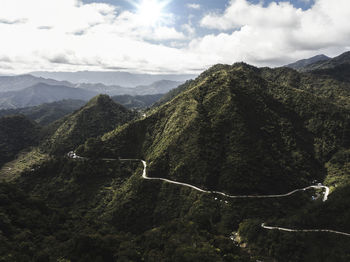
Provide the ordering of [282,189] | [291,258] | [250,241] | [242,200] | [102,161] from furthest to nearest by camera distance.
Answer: [102,161], [282,189], [242,200], [250,241], [291,258]

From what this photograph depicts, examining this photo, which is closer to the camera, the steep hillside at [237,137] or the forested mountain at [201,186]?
the forested mountain at [201,186]

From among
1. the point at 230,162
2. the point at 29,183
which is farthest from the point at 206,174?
the point at 29,183

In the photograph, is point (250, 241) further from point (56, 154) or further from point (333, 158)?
point (56, 154)

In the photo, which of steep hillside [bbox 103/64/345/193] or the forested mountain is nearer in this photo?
the forested mountain

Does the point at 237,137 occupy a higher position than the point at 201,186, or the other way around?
the point at 237,137

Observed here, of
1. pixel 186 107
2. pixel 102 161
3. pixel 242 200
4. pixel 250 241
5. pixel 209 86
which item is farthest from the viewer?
pixel 209 86

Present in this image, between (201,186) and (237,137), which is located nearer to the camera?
(201,186)

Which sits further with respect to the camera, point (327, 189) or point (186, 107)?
point (186, 107)

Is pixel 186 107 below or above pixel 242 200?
above
